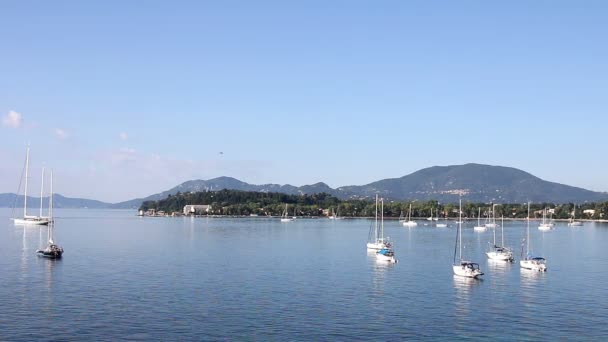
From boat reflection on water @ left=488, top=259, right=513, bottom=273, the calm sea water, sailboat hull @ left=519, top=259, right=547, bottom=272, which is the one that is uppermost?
sailboat hull @ left=519, top=259, right=547, bottom=272

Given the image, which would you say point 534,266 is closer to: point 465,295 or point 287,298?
point 465,295

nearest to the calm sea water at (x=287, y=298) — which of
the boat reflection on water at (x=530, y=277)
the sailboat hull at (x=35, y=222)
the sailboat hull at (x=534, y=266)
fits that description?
the boat reflection on water at (x=530, y=277)

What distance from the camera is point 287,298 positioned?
190 ft

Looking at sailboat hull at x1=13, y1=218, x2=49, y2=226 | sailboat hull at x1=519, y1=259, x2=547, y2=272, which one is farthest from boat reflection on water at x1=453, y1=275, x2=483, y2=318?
sailboat hull at x1=13, y1=218, x2=49, y2=226

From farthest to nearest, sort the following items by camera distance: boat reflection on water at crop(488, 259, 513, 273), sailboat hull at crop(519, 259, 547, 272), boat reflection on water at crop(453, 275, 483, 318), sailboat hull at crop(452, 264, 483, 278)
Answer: boat reflection on water at crop(488, 259, 513, 273) < sailboat hull at crop(519, 259, 547, 272) < sailboat hull at crop(452, 264, 483, 278) < boat reflection on water at crop(453, 275, 483, 318)

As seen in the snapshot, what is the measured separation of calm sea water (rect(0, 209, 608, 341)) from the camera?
45531 mm

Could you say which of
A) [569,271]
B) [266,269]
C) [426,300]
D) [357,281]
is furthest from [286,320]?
[569,271]

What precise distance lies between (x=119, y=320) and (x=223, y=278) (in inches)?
955

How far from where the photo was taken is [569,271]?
279 ft

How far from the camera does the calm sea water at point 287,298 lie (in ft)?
149

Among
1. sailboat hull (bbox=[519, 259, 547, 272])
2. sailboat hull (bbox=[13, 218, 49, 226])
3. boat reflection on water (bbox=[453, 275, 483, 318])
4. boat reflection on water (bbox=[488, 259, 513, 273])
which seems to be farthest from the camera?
sailboat hull (bbox=[13, 218, 49, 226])

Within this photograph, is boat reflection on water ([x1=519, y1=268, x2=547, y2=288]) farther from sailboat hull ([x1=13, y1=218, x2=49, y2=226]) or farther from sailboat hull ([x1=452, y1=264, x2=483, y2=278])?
sailboat hull ([x1=13, y1=218, x2=49, y2=226])

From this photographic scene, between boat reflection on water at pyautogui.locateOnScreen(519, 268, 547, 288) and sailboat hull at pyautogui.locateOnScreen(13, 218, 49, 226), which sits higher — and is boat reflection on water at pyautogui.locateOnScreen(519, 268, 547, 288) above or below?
below

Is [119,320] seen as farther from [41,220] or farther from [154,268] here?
[41,220]
